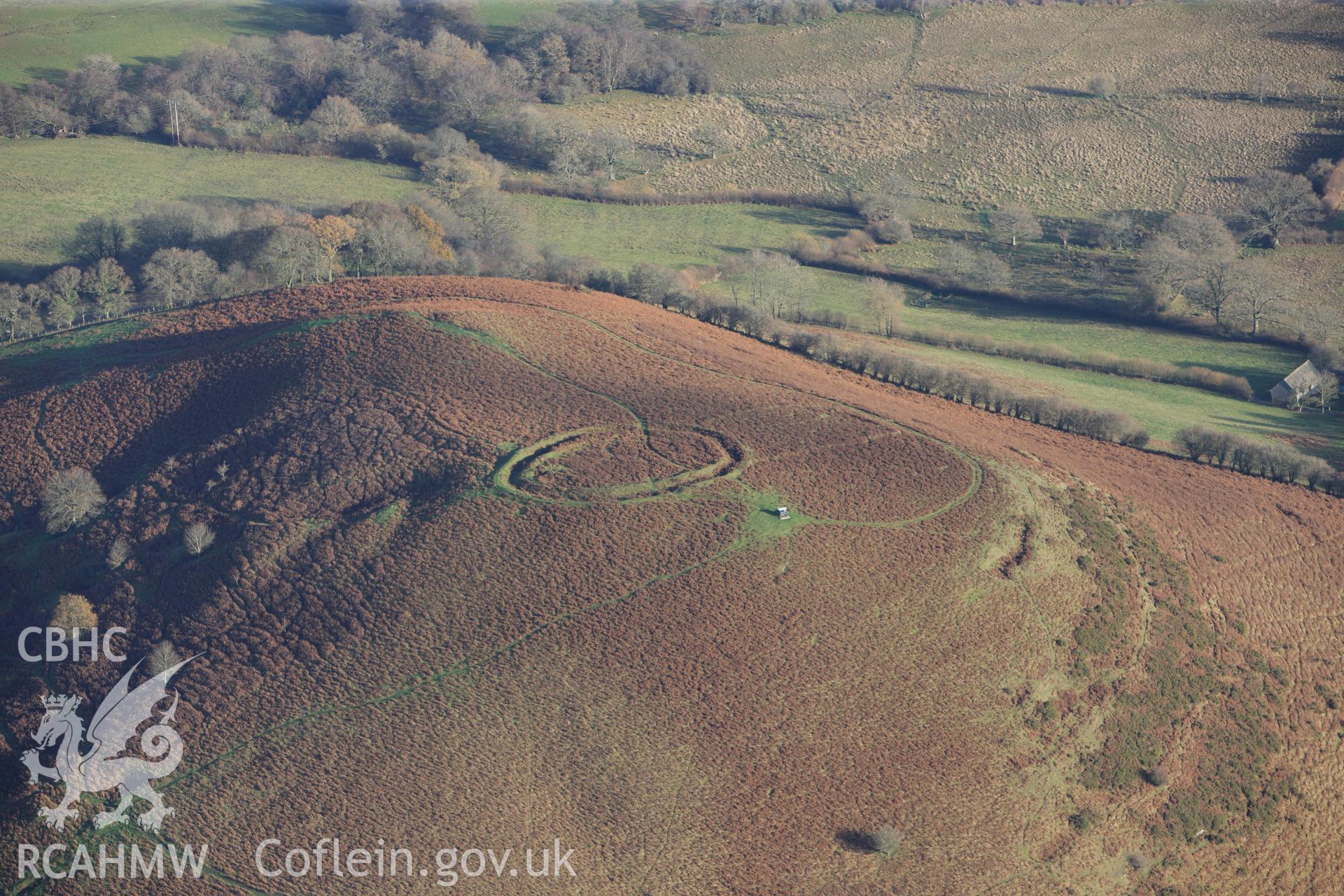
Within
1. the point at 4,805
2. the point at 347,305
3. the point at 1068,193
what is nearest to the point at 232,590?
the point at 4,805

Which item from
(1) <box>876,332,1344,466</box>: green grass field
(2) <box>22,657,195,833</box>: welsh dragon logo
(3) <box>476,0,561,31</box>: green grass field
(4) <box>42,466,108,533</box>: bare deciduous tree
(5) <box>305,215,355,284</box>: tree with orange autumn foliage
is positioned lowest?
(2) <box>22,657,195,833</box>: welsh dragon logo

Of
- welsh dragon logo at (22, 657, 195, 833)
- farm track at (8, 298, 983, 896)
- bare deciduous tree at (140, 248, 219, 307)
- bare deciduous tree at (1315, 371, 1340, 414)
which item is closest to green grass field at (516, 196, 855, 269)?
bare deciduous tree at (140, 248, 219, 307)

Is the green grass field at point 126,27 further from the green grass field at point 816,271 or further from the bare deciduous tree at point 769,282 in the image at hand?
the bare deciduous tree at point 769,282

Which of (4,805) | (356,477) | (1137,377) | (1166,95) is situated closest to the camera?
(4,805)

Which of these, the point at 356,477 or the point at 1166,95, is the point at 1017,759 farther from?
the point at 1166,95

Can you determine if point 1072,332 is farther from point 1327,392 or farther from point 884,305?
point 1327,392

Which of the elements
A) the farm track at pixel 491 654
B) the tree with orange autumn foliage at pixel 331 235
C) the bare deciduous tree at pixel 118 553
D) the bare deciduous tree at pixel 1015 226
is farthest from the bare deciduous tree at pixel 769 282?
the bare deciduous tree at pixel 118 553

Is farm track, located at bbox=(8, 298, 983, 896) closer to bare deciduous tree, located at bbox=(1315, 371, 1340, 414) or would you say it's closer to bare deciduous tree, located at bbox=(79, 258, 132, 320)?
bare deciduous tree, located at bbox=(1315, 371, 1340, 414)
